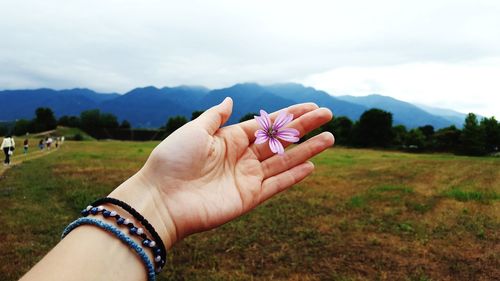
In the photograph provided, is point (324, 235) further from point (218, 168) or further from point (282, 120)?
point (218, 168)

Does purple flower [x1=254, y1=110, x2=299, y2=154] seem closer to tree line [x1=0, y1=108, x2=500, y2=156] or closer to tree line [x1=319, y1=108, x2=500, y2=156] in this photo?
tree line [x1=0, y1=108, x2=500, y2=156]

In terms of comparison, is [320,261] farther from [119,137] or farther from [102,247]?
[119,137]

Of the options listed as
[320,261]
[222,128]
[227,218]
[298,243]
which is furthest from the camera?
[298,243]

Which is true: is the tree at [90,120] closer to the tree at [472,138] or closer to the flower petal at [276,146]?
the tree at [472,138]

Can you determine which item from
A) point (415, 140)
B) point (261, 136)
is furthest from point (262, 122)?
point (415, 140)

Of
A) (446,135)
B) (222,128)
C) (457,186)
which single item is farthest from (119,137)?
(222,128)
